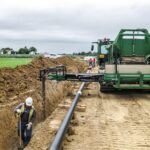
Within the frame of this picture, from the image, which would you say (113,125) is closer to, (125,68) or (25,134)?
(25,134)

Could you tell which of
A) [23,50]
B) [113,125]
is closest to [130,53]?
[113,125]

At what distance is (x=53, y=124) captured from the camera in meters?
12.8

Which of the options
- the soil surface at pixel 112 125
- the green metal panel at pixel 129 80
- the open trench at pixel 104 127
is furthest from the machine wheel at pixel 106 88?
the open trench at pixel 104 127

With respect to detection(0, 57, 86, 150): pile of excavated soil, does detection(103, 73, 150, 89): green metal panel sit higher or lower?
higher

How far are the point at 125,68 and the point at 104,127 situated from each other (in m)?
8.27

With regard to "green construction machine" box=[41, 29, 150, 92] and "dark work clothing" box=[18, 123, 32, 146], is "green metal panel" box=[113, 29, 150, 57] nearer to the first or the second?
"green construction machine" box=[41, 29, 150, 92]

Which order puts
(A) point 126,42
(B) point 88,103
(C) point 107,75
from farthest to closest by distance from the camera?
1. (A) point 126,42
2. (C) point 107,75
3. (B) point 88,103

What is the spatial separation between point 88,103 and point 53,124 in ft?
17.9

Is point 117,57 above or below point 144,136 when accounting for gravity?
above

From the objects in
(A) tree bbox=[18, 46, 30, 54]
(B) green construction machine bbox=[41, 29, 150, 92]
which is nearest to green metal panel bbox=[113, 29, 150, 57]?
(B) green construction machine bbox=[41, 29, 150, 92]

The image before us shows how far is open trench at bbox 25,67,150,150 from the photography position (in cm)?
1043

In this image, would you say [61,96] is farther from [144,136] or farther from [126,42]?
[144,136]

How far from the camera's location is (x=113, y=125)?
1301cm

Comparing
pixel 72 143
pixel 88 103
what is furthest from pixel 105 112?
pixel 72 143
